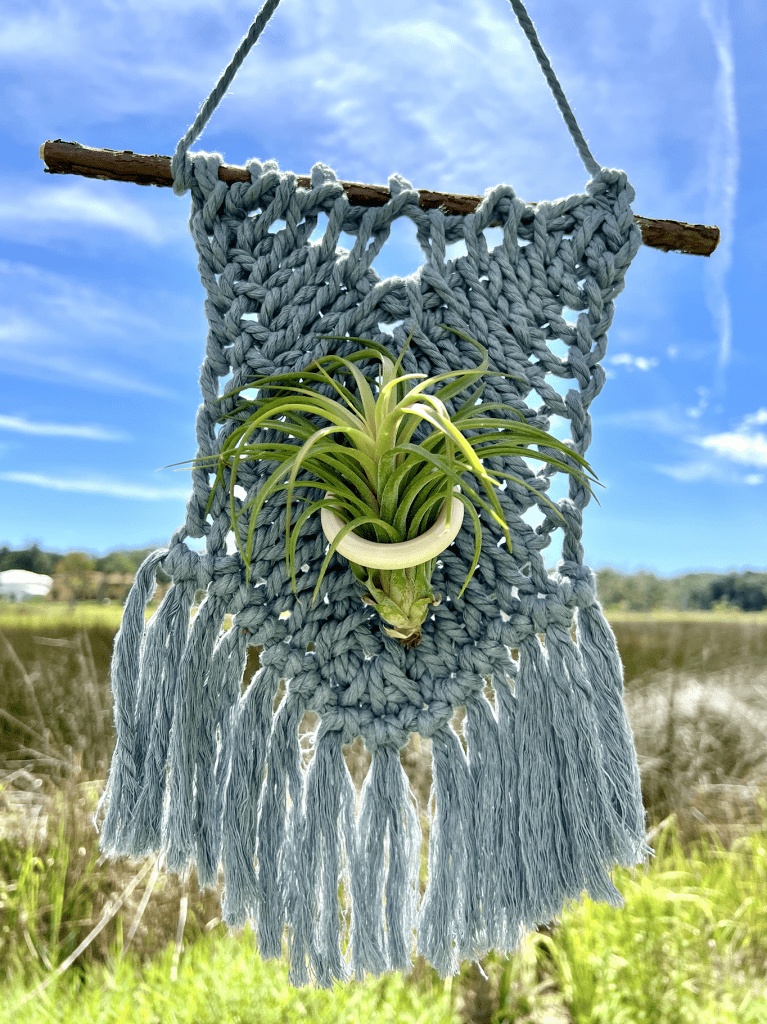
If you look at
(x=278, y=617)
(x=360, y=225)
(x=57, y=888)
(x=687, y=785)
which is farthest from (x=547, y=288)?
(x=687, y=785)

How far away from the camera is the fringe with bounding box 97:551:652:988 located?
2.14ft

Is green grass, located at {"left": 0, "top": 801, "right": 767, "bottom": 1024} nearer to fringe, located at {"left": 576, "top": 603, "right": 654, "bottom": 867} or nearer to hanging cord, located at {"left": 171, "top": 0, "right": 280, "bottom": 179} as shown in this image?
fringe, located at {"left": 576, "top": 603, "right": 654, "bottom": 867}

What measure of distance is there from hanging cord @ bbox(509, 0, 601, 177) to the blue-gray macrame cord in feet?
0.56

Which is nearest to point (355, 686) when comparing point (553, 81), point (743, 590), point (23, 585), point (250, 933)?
point (553, 81)

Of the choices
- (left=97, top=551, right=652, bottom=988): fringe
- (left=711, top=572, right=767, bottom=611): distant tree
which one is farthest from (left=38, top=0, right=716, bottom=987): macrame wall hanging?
(left=711, top=572, right=767, bottom=611): distant tree

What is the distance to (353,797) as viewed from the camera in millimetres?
672

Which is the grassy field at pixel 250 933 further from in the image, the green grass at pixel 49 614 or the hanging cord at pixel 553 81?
the hanging cord at pixel 553 81

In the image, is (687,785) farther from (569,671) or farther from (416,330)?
(416,330)

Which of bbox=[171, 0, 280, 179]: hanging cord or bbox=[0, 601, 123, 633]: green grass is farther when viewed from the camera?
bbox=[0, 601, 123, 633]: green grass

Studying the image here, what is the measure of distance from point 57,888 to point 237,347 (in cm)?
134

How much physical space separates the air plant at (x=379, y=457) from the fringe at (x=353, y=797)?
0.10 meters

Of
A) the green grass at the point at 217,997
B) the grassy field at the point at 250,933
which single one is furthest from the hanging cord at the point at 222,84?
the green grass at the point at 217,997

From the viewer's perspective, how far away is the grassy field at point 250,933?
1.20 m

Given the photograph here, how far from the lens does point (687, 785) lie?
1.88 m
